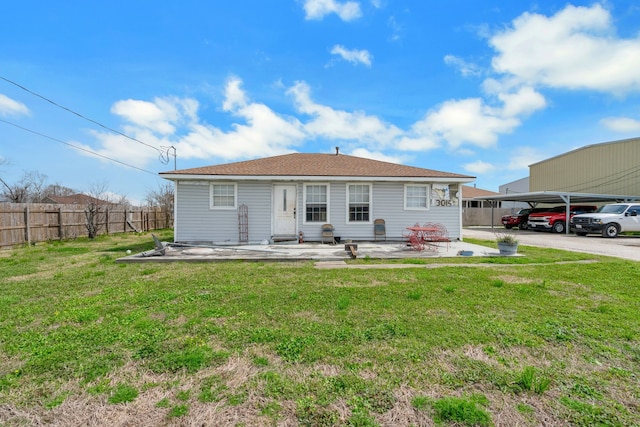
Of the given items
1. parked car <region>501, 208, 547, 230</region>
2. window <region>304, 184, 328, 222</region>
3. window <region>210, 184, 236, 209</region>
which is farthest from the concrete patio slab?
parked car <region>501, 208, 547, 230</region>

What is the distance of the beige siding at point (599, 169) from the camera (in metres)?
20.0

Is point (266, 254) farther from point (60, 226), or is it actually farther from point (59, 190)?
point (59, 190)

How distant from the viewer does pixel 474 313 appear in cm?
366

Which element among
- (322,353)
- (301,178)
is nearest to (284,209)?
(301,178)

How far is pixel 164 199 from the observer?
22.2 meters

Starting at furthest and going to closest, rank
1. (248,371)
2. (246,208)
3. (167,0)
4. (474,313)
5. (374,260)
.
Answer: (246,208), (167,0), (374,260), (474,313), (248,371)

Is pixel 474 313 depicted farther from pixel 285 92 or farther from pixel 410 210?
pixel 285 92

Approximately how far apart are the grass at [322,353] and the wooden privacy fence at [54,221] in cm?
786

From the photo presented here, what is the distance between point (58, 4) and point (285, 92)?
810cm

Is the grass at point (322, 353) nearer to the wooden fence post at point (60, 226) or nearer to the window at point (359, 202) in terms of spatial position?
the window at point (359, 202)

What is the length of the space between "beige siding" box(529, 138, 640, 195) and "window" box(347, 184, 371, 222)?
21837 millimetres

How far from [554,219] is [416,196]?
1233cm

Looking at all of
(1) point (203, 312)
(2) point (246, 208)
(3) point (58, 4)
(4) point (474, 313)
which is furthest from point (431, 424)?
(3) point (58, 4)

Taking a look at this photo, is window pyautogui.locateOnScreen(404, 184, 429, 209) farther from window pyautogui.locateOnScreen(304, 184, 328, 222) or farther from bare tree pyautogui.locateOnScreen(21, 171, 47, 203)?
bare tree pyautogui.locateOnScreen(21, 171, 47, 203)
